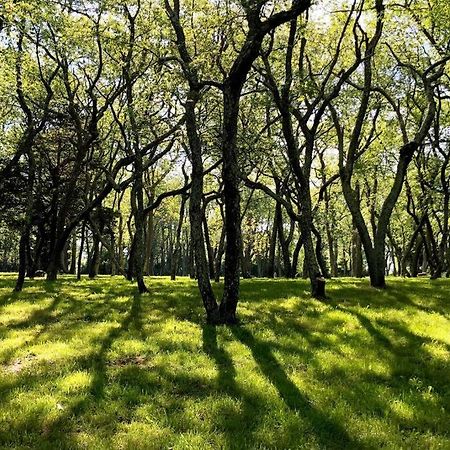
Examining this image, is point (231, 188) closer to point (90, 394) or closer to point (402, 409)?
point (90, 394)

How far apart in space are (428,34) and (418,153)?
10.4m

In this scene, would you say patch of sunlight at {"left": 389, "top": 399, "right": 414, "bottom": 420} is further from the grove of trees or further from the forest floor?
the grove of trees

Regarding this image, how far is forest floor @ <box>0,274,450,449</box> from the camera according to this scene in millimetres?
7340

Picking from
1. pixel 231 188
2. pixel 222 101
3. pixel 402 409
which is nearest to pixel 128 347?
pixel 231 188

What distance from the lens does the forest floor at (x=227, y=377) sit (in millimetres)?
7340

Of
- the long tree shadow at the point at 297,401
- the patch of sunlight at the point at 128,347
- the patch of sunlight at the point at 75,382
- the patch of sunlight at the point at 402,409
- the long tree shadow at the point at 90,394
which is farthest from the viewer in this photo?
the patch of sunlight at the point at 128,347

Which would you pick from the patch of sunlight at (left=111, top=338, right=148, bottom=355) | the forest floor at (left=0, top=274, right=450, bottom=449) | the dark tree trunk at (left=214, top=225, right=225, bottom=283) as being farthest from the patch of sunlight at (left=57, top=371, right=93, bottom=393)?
the dark tree trunk at (left=214, top=225, right=225, bottom=283)

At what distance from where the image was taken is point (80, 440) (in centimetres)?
698

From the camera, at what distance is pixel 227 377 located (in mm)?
9688

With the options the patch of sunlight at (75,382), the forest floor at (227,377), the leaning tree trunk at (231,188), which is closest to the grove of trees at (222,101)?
the leaning tree trunk at (231,188)

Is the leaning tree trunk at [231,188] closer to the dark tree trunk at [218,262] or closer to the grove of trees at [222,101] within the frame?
the grove of trees at [222,101]

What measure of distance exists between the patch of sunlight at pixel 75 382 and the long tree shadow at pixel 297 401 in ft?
12.1

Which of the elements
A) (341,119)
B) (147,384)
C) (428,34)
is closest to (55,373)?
(147,384)

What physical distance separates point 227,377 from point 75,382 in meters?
3.08
